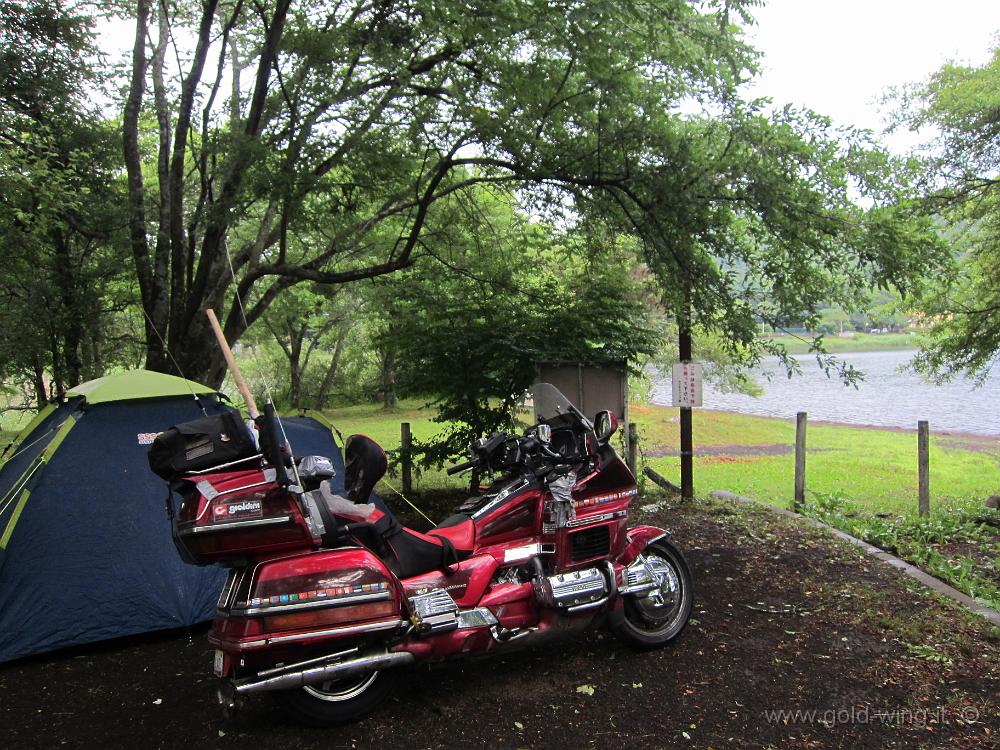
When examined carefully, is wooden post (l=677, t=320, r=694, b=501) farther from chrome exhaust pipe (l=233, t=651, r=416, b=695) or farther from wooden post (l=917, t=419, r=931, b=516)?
chrome exhaust pipe (l=233, t=651, r=416, b=695)

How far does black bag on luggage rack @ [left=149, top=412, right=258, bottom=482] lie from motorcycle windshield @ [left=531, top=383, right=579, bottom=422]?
5.70 ft

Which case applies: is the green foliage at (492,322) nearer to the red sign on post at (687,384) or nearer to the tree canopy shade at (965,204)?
the red sign on post at (687,384)

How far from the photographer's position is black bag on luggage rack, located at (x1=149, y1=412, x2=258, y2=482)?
2951 mm

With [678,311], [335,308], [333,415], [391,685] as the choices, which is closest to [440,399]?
[678,311]

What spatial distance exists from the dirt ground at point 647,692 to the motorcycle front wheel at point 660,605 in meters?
0.10

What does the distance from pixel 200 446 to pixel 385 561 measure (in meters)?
0.99

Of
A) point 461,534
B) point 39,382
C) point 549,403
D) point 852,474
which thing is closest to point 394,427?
point 39,382

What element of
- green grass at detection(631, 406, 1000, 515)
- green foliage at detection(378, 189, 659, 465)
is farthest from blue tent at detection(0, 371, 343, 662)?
green grass at detection(631, 406, 1000, 515)

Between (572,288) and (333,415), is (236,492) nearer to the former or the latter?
(572,288)

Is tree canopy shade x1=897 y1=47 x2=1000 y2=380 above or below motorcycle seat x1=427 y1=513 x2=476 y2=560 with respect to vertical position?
above

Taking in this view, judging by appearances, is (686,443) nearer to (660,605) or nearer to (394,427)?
(660,605)

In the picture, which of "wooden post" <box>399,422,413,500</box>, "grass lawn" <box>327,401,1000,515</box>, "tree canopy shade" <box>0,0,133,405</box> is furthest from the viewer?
"grass lawn" <box>327,401,1000,515</box>

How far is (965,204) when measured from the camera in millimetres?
9508

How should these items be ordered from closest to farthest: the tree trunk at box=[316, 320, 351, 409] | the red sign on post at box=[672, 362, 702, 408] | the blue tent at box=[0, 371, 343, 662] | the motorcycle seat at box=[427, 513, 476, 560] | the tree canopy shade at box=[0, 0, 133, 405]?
the motorcycle seat at box=[427, 513, 476, 560]
the blue tent at box=[0, 371, 343, 662]
the tree canopy shade at box=[0, 0, 133, 405]
the red sign on post at box=[672, 362, 702, 408]
the tree trunk at box=[316, 320, 351, 409]
